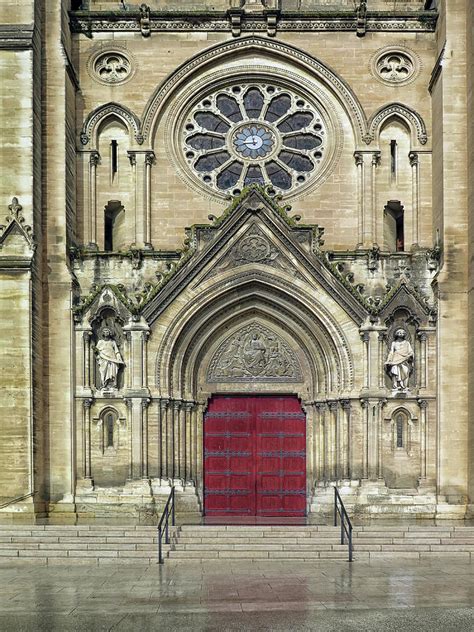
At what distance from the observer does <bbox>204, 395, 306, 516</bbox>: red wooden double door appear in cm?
2386

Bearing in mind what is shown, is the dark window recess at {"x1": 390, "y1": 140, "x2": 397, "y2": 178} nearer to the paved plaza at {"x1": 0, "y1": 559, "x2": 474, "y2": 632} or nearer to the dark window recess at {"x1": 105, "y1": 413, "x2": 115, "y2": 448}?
the dark window recess at {"x1": 105, "y1": 413, "x2": 115, "y2": 448}

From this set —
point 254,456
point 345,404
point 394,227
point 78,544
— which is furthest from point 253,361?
point 78,544

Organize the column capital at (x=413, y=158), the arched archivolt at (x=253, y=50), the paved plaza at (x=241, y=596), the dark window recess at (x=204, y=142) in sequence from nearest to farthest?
1. the paved plaza at (x=241, y=596)
2. the column capital at (x=413, y=158)
3. the arched archivolt at (x=253, y=50)
4. the dark window recess at (x=204, y=142)

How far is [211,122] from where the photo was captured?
25047 mm

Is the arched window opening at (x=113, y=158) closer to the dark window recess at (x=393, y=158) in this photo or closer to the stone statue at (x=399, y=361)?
the dark window recess at (x=393, y=158)

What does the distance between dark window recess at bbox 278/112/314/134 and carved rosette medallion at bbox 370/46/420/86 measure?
1902 mm

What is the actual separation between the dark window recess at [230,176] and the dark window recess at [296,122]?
4.73 ft

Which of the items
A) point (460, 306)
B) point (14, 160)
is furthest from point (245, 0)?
point (460, 306)

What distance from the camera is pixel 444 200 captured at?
22.8m

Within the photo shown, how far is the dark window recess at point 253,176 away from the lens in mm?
24844

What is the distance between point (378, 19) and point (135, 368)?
33.4ft

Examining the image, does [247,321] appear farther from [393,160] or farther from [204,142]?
[393,160]

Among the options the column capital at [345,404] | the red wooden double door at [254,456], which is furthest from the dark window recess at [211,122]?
the column capital at [345,404]

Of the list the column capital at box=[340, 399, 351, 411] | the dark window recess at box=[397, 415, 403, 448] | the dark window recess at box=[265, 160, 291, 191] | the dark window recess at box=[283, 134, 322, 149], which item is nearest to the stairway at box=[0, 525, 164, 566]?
the column capital at box=[340, 399, 351, 411]
